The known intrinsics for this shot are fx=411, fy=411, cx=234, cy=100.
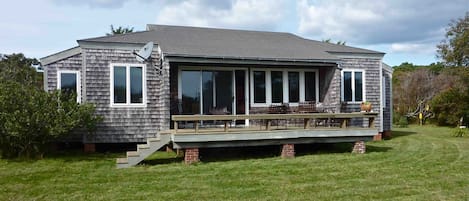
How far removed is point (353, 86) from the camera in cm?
1360

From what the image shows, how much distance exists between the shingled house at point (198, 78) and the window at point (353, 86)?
0.03m

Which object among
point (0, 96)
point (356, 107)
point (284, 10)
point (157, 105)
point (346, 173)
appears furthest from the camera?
point (284, 10)

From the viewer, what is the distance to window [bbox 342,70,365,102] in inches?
531

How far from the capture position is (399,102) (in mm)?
30078

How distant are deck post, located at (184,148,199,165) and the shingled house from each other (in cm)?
161

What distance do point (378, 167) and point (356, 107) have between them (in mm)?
5391

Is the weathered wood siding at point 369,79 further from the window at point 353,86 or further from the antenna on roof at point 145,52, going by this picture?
the antenna on roof at point 145,52

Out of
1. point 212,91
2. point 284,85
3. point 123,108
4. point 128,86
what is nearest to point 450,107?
point 284,85

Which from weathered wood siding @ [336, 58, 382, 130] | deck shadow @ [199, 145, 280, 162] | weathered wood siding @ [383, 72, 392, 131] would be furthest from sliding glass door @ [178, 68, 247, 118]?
weathered wood siding @ [383, 72, 392, 131]

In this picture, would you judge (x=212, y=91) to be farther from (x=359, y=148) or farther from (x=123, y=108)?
(x=359, y=148)

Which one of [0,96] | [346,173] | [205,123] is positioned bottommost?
[346,173]

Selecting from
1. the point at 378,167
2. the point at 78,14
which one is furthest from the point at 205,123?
the point at 78,14

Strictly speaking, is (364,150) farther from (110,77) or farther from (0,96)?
(0,96)

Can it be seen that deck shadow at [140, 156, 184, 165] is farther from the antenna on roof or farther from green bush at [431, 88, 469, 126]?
green bush at [431, 88, 469, 126]
